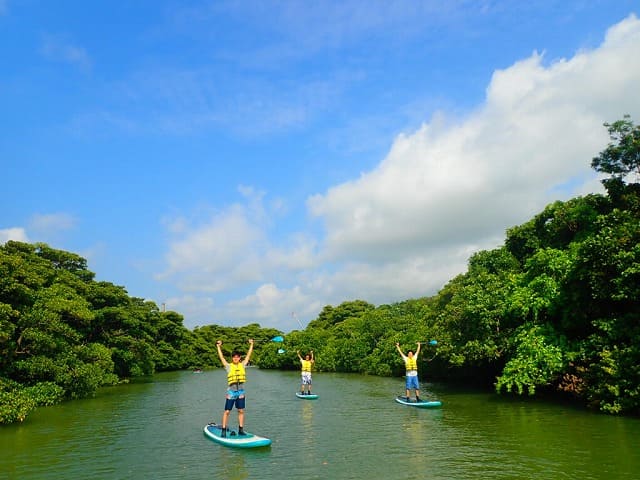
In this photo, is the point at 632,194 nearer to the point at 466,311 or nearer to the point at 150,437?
the point at 466,311

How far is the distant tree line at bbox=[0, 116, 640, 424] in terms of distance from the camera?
687 inches

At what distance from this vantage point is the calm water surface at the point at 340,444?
433 inches

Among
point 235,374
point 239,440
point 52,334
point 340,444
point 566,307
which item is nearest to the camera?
point 239,440

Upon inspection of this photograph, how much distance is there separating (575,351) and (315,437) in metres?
11.3

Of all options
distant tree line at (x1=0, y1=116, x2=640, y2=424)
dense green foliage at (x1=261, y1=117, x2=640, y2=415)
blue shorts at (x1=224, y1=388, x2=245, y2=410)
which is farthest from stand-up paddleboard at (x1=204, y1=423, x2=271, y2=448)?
dense green foliage at (x1=261, y1=117, x2=640, y2=415)

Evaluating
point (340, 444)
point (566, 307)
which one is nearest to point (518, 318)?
point (566, 307)

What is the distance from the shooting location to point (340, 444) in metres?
13.9

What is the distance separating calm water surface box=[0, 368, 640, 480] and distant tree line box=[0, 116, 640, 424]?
1.42 metres

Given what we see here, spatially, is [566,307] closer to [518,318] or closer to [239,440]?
[518,318]

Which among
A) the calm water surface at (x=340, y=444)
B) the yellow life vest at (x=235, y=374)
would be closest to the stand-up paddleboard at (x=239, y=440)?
the calm water surface at (x=340, y=444)

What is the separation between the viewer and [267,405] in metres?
23.9

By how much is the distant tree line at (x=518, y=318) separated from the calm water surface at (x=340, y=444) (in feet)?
4.67

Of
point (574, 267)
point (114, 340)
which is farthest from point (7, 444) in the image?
point (114, 340)

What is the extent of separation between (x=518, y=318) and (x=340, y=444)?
44.1ft
